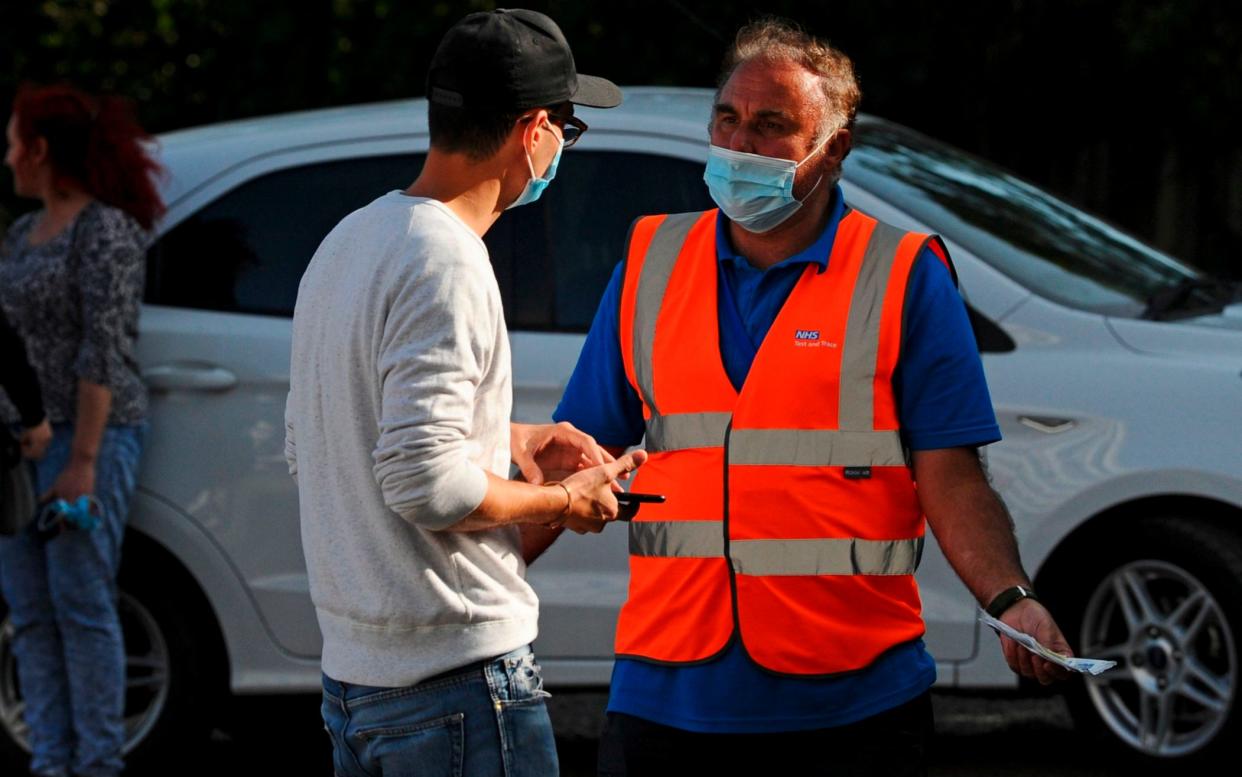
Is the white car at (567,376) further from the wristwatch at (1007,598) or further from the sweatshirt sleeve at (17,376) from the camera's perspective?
the wristwatch at (1007,598)

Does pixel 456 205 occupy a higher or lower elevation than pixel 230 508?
higher

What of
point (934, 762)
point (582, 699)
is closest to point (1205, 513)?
point (934, 762)

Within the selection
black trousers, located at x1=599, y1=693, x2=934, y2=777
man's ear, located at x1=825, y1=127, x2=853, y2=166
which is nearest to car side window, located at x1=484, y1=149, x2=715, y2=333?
man's ear, located at x1=825, y1=127, x2=853, y2=166

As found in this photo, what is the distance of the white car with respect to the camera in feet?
16.5

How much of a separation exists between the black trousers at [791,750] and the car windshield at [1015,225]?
251cm

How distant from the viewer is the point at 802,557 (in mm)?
2926

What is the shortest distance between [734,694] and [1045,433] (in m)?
2.37

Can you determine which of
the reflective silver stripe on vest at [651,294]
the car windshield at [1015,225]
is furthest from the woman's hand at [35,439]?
the reflective silver stripe on vest at [651,294]

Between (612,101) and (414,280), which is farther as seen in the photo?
(612,101)

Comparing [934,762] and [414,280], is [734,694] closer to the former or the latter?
[414,280]

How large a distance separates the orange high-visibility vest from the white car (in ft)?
7.12

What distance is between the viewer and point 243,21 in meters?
9.52

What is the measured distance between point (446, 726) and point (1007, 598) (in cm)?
84

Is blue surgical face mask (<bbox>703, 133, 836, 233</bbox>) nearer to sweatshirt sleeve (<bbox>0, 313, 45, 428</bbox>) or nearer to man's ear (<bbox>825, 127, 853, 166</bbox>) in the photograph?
man's ear (<bbox>825, 127, 853, 166</bbox>)
